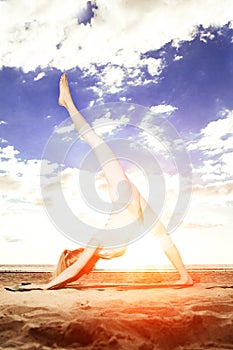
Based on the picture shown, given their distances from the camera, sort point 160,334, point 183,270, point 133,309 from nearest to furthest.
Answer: point 160,334, point 133,309, point 183,270

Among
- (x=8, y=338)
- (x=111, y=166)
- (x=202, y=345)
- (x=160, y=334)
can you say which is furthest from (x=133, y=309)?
(x=111, y=166)

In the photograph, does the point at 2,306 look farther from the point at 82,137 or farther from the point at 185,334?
the point at 82,137

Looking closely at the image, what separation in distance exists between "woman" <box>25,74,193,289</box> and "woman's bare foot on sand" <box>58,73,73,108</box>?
0.32 metres

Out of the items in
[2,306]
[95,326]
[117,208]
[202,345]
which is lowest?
[202,345]

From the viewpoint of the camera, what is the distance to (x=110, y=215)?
185 inches

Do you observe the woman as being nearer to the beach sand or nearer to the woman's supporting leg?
the woman's supporting leg

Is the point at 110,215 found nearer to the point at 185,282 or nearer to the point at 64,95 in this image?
the point at 185,282

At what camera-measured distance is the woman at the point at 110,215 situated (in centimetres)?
447

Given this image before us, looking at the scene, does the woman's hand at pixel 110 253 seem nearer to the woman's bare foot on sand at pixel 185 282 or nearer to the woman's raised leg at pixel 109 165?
the woman's raised leg at pixel 109 165

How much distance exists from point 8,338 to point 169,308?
1.40 m

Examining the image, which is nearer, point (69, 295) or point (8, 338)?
point (8, 338)

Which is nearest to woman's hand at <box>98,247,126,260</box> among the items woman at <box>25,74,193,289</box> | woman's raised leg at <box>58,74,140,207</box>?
woman at <box>25,74,193,289</box>

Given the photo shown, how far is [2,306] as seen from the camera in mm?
3102

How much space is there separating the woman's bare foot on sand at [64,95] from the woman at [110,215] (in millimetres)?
315
